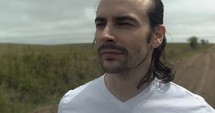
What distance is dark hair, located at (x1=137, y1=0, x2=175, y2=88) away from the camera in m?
2.77

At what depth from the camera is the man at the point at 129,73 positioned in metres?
2.54

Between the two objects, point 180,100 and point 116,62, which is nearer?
point 116,62

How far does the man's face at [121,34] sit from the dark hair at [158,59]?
10 centimetres

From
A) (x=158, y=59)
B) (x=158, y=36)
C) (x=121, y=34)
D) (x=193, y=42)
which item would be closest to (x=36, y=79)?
(x=158, y=59)

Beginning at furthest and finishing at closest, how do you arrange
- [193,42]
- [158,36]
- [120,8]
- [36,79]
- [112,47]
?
[193,42] → [36,79] → [158,36] → [120,8] → [112,47]

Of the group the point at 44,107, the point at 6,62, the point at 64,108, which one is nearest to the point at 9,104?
the point at 44,107

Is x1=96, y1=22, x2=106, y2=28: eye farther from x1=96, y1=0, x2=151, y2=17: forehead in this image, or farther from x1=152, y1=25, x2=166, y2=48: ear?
x1=152, y1=25, x2=166, y2=48: ear

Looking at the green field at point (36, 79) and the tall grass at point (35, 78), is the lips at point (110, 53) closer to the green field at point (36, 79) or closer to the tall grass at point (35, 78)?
the green field at point (36, 79)

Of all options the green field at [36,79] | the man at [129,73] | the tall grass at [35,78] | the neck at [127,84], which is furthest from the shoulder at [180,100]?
the tall grass at [35,78]

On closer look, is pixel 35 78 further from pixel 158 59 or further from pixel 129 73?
pixel 129 73

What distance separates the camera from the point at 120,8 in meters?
2.61

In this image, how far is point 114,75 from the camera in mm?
2695

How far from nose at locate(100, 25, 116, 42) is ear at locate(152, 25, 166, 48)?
15.7 inches

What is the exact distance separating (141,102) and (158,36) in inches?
20.0
